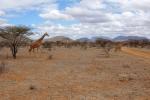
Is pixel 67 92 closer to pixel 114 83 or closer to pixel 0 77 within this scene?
pixel 114 83

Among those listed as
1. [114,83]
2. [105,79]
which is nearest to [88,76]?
[105,79]

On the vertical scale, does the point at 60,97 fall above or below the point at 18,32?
below

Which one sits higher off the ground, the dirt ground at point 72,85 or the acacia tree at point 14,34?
the acacia tree at point 14,34

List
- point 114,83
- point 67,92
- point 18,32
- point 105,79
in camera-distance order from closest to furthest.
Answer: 1. point 67,92
2. point 114,83
3. point 105,79
4. point 18,32

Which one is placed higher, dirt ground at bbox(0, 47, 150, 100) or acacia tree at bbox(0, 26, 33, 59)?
acacia tree at bbox(0, 26, 33, 59)

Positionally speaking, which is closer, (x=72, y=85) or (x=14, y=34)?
(x=72, y=85)

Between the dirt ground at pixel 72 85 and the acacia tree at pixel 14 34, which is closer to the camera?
the dirt ground at pixel 72 85

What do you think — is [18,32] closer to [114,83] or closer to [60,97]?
[114,83]

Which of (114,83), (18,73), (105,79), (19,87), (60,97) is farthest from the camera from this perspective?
(18,73)

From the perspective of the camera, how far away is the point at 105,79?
17266mm

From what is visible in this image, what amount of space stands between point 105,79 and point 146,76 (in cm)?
254

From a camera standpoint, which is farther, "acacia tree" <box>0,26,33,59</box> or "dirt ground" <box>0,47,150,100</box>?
"acacia tree" <box>0,26,33,59</box>

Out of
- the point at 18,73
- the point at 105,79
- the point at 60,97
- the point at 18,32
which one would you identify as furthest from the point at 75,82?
the point at 18,32

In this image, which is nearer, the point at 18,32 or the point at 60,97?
the point at 60,97
